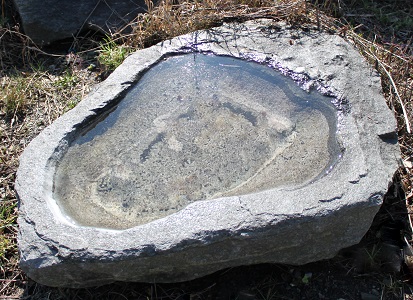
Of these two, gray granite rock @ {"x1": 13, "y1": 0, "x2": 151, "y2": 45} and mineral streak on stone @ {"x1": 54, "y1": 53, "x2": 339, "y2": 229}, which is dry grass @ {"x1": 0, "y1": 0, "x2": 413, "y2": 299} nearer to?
gray granite rock @ {"x1": 13, "y1": 0, "x2": 151, "y2": 45}

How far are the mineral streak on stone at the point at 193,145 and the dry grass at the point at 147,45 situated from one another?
1.90ft

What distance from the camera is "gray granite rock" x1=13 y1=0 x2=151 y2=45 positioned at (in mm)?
3615

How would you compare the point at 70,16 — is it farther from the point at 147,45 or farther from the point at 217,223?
the point at 217,223

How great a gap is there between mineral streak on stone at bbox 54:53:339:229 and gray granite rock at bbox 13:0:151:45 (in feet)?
3.30

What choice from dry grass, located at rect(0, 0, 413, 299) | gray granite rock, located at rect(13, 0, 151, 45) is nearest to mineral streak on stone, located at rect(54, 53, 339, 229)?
dry grass, located at rect(0, 0, 413, 299)

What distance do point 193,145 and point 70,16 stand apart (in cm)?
174

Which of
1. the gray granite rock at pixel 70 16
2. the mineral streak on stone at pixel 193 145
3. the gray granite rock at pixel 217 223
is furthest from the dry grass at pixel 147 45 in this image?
the mineral streak on stone at pixel 193 145

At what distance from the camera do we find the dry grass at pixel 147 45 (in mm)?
2990

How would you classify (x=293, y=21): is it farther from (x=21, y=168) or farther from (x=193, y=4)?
(x=21, y=168)

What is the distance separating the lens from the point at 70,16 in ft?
12.1

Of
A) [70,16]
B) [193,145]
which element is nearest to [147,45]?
[70,16]

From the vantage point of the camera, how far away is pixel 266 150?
8.13 ft

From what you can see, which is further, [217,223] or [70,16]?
[70,16]

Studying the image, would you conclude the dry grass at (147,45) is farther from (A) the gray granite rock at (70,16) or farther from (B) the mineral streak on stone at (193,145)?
(B) the mineral streak on stone at (193,145)
